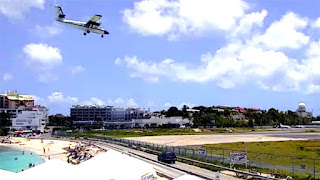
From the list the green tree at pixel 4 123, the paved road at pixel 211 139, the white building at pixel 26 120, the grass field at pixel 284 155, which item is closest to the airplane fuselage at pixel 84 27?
the grass field at pixel 284 155

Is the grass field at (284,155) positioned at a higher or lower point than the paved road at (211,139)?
lower

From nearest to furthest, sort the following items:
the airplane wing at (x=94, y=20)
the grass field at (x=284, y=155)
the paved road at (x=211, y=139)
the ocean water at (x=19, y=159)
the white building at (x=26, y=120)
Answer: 1. the grass field at (x=284, y=155)
2. the airplane wing at (x=94, y=20)
3. the ocean water at (x=19, y=159)
4. the paved road at (x=211, y=139)
5. the white building at (x=26, y=120)

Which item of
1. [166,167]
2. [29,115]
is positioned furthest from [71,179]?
[29,115]

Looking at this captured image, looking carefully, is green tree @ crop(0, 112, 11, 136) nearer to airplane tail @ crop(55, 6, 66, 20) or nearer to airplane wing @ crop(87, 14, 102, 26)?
airplane tail @ crop(55, 6, 66, 20)

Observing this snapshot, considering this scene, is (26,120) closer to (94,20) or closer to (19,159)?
(19,159)

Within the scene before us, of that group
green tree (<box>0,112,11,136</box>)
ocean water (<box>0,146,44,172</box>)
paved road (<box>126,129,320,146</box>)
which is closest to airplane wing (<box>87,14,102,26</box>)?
ocean water (<box>0,146,44,172</box>)

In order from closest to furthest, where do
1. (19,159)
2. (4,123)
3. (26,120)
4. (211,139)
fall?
(19,159) → (211,139) → (4,123) → (26,120)

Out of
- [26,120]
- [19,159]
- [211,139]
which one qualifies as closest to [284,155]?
[19,159]

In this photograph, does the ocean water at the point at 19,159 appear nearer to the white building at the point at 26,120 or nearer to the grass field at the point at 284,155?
the grass field at the point at 284,155
